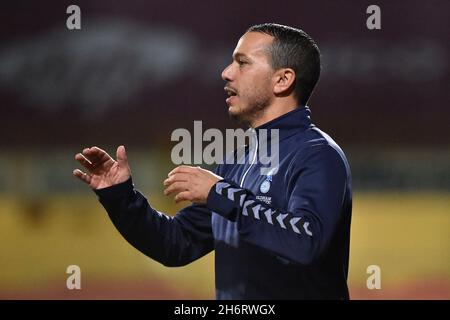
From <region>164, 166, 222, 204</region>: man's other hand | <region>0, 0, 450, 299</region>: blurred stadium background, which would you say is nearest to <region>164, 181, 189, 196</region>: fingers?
<region>164, 166, 222, 204</region>: man's other hand

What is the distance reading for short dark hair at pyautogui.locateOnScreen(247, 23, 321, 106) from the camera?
1.36 meters

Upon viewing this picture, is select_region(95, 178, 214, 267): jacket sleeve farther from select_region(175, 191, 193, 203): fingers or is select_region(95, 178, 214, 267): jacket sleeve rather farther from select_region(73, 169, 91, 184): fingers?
select_region(175, 191, 193, 203): fingers

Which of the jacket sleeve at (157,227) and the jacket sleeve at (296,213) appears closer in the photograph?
the jacket sleeve at (296,213)

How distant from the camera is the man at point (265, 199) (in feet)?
3.71

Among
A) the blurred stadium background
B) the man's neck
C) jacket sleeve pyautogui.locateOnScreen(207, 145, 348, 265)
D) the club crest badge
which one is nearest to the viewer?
jacket sleeve pyautogui.locateOnScreen(207, 145, 348, 265)

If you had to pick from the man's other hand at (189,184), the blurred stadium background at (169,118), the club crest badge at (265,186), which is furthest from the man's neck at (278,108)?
the blurred stadium background at (169,118)

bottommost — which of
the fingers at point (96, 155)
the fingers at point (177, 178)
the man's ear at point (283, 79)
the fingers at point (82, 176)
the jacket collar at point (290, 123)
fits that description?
the fingers at point (177, 178)

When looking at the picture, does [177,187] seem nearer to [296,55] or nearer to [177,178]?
[177,178]

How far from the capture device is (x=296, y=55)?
1.37 m

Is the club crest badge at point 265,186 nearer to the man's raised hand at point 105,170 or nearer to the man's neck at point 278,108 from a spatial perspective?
the man's neck at point 278,108

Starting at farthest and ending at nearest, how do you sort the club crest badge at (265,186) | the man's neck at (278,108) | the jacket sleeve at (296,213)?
the man's neck at (278,108) → the club crest badge at (265,186) → the jacket sleeve at (296,213)

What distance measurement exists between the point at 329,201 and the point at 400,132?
78.3 inches

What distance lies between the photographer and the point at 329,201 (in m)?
1.16

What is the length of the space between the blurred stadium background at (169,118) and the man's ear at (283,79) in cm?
162
